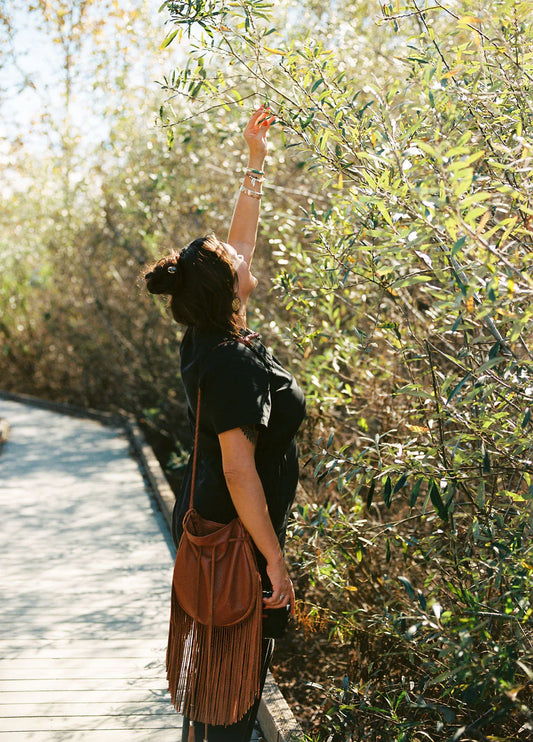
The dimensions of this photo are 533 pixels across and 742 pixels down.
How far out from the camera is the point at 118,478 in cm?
804

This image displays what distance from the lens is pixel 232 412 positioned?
218cm

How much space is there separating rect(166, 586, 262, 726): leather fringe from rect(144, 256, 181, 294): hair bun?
96cm

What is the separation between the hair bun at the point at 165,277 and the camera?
2.32 m

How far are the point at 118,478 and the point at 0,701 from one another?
15.3 feet

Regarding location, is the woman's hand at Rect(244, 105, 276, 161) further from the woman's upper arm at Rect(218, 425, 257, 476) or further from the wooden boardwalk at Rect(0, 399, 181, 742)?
the wooden boardwalk at Rect(0, 399, 181, 742)

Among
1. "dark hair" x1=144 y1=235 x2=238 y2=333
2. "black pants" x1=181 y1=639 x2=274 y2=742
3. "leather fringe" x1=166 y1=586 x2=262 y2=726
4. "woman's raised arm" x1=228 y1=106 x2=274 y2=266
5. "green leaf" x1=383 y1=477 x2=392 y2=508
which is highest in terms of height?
"woman's raised arm" x1=228 y1=106 x2=274 y2=266

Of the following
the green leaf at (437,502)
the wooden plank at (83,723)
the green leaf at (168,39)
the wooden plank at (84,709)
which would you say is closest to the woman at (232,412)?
the green leaf at (437,502)

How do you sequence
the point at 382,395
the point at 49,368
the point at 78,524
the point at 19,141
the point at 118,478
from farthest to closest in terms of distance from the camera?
the point at 49,368 < the point at 19,141 < the point at 118,478 < the point at 78,524 < the point at 382,395

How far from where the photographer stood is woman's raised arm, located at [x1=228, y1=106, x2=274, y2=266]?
115 inches

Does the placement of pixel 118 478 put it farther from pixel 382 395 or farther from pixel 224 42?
pixel 224 42

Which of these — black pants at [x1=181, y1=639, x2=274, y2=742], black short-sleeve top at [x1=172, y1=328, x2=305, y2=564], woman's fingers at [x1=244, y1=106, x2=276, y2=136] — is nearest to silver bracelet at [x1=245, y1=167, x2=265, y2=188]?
woman's fingers at [x1=244, y1=106, x2=276, y2=136]

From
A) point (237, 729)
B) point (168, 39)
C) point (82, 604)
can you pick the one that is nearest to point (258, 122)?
point (168, 39)

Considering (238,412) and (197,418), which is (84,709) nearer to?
(197,418)

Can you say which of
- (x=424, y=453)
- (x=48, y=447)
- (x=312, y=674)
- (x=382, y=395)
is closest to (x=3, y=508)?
(x=48, y=447)
